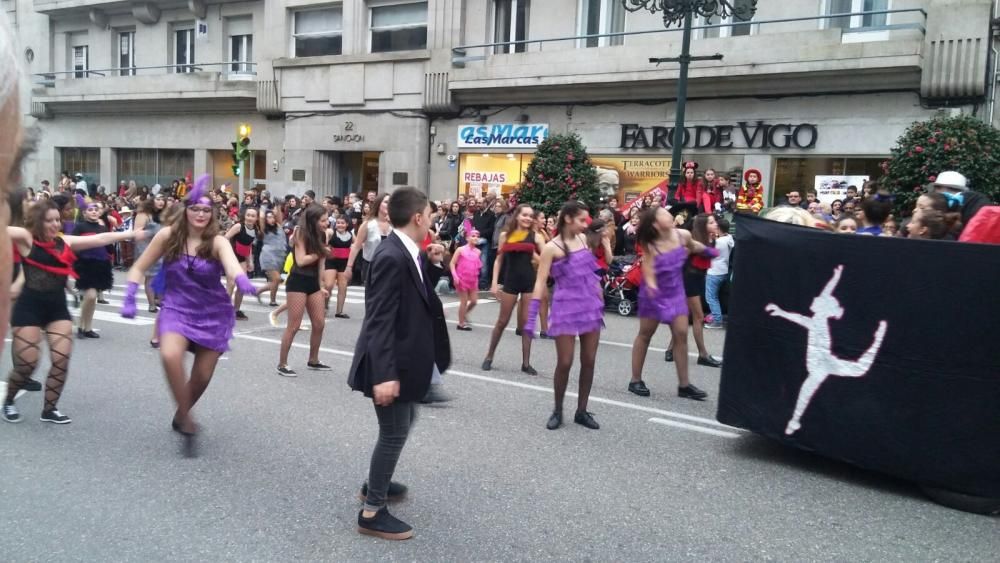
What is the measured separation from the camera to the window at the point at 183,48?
93.8ft

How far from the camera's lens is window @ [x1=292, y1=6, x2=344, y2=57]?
24.7 m

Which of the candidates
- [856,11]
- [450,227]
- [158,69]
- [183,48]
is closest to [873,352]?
[450,227]

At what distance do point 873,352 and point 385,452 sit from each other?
3.02m

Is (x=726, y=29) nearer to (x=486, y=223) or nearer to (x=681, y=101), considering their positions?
(x=681, y=101)

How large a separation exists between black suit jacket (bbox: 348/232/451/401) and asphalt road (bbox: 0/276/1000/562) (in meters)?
0.84

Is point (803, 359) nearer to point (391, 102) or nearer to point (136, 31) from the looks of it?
point (391, 102)

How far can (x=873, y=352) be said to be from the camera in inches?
196

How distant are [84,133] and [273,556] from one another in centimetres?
3222

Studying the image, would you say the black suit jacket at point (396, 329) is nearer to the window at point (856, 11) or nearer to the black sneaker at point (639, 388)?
the black sneaker at point (639, 388)

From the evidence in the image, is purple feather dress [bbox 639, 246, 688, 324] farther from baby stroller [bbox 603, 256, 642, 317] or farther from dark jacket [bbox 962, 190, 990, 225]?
baby stroller [bbox 603, 256, 642, 317]

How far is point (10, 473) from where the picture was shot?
4.98 metres

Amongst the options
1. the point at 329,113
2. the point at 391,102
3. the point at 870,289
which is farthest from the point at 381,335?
the point at 329,113

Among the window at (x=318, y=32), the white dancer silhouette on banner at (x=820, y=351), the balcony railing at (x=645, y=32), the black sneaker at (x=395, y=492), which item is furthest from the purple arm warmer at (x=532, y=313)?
the window at (x=318, y=32)

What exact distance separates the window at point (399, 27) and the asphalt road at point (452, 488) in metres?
17.6
